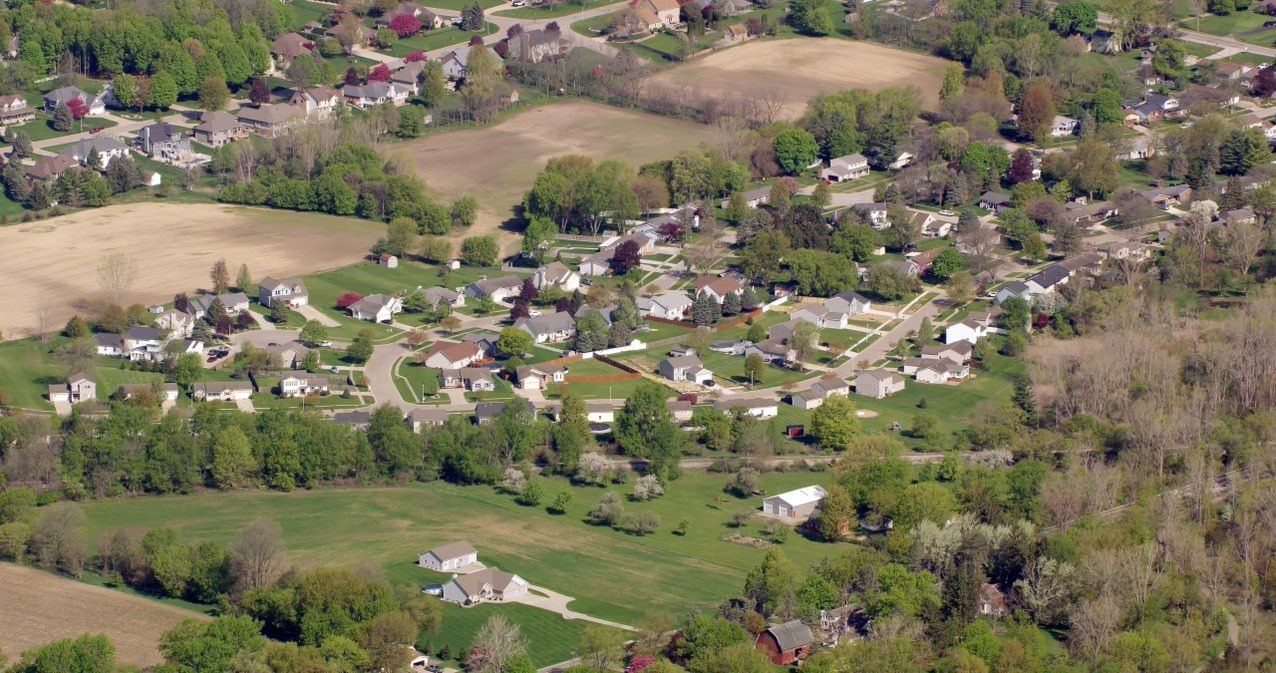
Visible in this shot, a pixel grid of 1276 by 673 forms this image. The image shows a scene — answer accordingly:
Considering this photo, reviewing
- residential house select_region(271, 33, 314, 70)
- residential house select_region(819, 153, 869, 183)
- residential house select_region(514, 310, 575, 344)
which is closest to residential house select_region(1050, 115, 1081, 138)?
residential house select_region(819, 153, 869, 183)

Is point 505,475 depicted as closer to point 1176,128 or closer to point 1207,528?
point 1207,528

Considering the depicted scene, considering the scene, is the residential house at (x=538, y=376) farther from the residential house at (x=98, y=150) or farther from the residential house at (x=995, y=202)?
the residential house at (x=98, y=150)

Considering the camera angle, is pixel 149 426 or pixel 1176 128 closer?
pixel 149 426

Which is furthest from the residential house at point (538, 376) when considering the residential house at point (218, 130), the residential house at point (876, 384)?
the residential house at point (218, 130)

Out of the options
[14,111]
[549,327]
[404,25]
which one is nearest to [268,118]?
[14,111]

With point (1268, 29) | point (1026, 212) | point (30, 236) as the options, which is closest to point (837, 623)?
point (1026, 212)

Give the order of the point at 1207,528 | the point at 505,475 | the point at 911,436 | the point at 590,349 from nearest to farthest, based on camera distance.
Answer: the point at 1207,528 < the point at 505,475 < the point at 911,436 < the point at 590,349

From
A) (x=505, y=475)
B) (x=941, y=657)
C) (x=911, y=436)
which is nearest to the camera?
(x=941, y=657)
